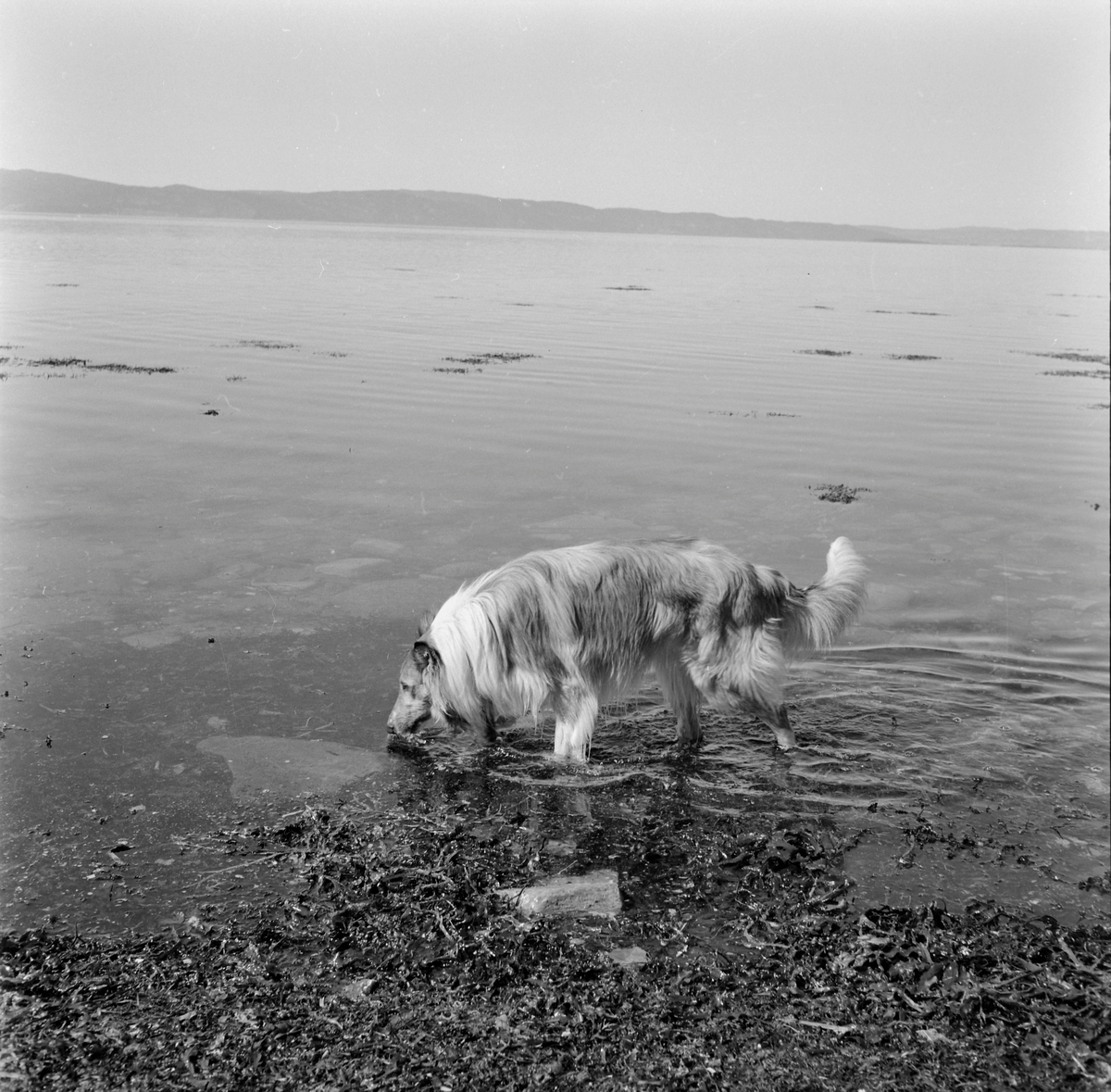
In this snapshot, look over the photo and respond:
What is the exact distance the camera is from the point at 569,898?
547cm

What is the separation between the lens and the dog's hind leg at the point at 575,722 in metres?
7.21

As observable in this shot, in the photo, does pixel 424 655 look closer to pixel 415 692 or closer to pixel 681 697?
pixel 415 692

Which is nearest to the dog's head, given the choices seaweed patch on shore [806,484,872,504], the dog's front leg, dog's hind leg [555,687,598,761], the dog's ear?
the dog's ear

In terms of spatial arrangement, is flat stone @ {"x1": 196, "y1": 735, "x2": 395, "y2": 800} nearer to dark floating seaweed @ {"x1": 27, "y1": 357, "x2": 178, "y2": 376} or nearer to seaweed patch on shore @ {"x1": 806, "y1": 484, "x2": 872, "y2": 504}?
seaweed patch on shore @ {"x1": 806, "y1": 484, "x2": 872, "y2": 504}

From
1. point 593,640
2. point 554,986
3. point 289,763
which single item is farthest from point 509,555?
point 554,986

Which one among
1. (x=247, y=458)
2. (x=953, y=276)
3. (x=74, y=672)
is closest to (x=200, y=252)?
(x=953, y=276)

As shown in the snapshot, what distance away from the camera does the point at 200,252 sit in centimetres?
6744

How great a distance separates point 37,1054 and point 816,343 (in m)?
28.3

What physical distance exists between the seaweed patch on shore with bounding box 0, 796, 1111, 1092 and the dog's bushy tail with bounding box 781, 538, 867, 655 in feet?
Answer: 6.00

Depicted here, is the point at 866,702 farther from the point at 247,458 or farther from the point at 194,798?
the point at 247,458

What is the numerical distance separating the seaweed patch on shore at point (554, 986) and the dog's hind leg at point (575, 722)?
3.89 feet

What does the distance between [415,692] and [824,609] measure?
2692 mm

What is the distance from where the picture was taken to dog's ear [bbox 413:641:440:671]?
7285 mm

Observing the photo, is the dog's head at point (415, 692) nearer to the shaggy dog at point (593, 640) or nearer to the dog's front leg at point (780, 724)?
the shaggy dog at point (593, 640)
